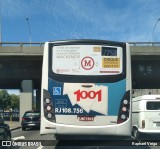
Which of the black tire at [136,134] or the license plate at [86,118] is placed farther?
the black tire at [136,134]

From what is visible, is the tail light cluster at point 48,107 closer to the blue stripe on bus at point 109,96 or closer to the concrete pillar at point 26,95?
the blue stripe on bus at point 109,96

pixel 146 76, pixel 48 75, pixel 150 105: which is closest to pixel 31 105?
pixel 146 76

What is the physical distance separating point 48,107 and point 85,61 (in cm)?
185

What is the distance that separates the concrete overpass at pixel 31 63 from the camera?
40.8 m

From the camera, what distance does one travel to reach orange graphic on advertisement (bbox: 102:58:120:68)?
40.4 ft

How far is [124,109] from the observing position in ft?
39.7

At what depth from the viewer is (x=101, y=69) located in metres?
12.3

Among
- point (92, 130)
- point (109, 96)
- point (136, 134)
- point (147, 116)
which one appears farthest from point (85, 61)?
point (136, 134)

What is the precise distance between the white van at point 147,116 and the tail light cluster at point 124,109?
6733 millimetres

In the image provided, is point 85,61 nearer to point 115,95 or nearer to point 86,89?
point 86,89

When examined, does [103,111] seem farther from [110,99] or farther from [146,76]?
[146,76]

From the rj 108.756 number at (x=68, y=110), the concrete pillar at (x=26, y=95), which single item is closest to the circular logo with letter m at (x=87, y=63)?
the rj 108.756 number at (x=68, y=110)

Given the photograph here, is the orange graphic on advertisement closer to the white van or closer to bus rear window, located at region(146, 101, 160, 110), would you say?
the white van

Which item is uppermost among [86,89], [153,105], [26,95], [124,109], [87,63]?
[87,63]
